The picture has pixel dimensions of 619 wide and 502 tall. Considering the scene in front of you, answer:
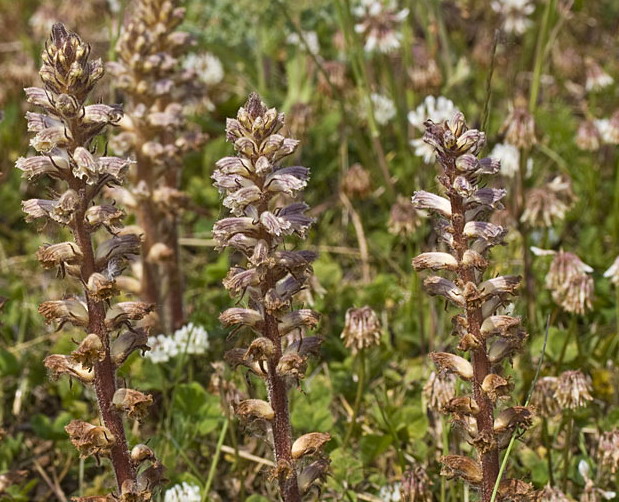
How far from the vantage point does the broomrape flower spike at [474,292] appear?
2.41 meters

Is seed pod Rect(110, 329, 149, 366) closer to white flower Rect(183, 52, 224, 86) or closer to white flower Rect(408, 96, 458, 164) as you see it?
white flower Rect(408, 96, 458, 164)

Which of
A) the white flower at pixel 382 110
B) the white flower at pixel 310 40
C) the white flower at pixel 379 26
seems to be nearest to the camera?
the white flower at pixel 379 26

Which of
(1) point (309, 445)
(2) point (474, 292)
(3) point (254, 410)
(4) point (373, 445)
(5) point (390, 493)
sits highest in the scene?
(2) point (474, 292)

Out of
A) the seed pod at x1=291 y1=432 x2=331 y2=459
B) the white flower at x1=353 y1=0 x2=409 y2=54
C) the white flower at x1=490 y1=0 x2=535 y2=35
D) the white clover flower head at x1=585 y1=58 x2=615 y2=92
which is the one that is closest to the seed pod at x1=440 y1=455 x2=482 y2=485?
the seed pod at x1=291 y1=432 x2=331 y2=459

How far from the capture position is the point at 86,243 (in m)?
2.54

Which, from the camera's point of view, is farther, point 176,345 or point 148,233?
point 148,233

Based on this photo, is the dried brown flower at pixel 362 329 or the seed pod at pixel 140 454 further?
the dried brown flower at pixel 362 329

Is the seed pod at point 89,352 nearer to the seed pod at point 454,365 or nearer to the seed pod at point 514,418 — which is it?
the seed pod at point 454,365

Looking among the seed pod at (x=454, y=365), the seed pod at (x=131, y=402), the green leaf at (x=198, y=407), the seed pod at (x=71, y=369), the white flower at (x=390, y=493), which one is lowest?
the white flower at (x=390, y=493)

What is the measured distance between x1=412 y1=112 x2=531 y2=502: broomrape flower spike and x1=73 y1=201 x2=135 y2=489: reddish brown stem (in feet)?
2.83

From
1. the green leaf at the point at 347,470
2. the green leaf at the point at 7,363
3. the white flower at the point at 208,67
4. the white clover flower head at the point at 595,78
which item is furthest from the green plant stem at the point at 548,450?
the white flower at the point at 208,67

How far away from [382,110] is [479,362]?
3.30 metres

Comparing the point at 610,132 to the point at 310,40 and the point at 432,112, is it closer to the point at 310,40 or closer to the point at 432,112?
the point at 432,112

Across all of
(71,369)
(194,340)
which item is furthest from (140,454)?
(194,340)
